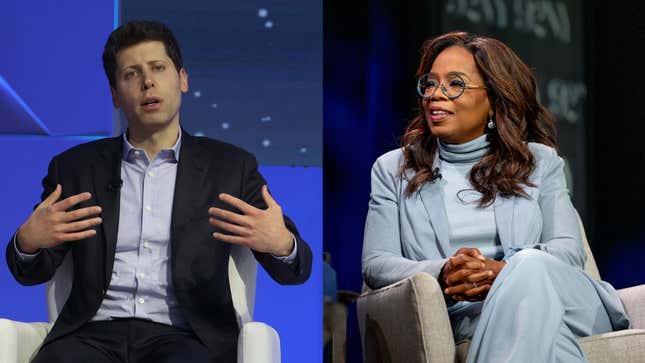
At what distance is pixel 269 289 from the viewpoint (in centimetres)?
376

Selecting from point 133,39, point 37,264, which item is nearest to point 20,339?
point 37,264

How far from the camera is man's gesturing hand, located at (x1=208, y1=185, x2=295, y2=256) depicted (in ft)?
9.30

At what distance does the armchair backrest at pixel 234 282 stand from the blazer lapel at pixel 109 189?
0.66 feet

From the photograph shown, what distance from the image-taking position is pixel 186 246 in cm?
300

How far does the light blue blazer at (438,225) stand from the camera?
126 inches

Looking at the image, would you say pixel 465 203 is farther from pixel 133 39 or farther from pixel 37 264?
pixel 37 264

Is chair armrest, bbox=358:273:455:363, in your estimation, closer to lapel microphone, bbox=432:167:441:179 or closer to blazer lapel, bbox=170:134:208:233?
lapel microphone, bbox=432:167:441:179

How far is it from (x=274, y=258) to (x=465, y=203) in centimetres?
76

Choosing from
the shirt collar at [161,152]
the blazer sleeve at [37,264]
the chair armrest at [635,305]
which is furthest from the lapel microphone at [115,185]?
the chair armrest at [635,305]

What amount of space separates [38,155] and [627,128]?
3.06 meters

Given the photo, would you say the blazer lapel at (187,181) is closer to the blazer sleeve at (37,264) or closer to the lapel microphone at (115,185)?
the lapel microphone at (115,185)

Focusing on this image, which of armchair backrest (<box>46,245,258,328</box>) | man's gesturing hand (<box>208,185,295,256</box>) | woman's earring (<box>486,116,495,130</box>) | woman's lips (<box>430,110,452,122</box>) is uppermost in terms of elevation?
woman's lips (<box>430,110,452,122</box>)

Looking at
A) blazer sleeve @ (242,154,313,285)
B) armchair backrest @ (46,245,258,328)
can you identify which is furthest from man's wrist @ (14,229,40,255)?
blazer sleeve @ (242,154,313,285)

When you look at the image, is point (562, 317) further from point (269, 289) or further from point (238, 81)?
point (238, 81)
